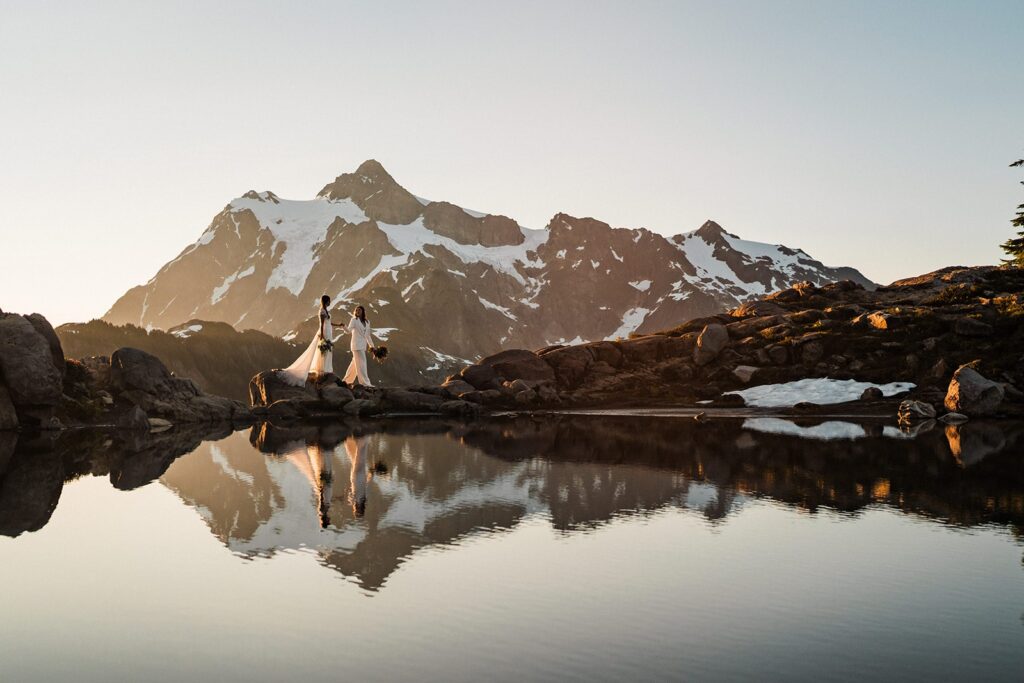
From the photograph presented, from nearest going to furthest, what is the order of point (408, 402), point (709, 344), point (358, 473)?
point (358, 473), point (408, 402), point (709, 344)

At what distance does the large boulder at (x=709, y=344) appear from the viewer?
64812 mm

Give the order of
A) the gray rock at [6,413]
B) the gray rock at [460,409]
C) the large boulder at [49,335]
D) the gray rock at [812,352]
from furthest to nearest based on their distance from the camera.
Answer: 1. the gray rock at [812,352]
2. the gray rock at [460,409]
3. the large boulder at [49,335]
4. the gray rock at [6,413]

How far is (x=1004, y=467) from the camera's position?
25.5m

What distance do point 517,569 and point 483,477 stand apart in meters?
→ 11.0

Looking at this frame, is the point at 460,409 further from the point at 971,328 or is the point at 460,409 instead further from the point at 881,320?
the point at 971,328

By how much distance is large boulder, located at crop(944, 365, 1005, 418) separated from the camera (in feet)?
150

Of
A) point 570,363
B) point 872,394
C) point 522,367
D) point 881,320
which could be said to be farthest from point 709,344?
point 522,367

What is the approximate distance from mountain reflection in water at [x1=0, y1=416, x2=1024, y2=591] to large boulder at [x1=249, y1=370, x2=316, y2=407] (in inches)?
562

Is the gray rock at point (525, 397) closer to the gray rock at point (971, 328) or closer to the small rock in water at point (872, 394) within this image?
the small rock in water at point (872, 394)

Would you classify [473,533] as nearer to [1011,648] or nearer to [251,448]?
[1011,648]

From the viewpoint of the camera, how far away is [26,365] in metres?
41.2

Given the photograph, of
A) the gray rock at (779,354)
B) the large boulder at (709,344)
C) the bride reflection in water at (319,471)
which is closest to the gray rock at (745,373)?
the gray rock at (779,354)

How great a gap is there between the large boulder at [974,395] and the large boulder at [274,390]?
130 feet

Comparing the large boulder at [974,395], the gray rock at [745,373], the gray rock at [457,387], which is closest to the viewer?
the large boulder at [974,395]
